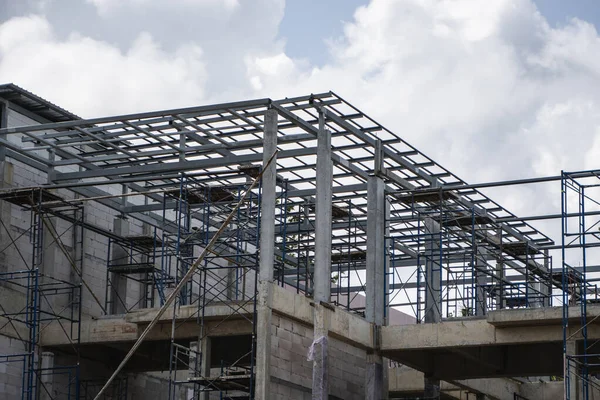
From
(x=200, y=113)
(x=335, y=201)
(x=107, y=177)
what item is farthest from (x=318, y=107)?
(x=107, y=177)

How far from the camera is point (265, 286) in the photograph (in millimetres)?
25641

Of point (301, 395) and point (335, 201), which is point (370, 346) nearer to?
point (301, 395)

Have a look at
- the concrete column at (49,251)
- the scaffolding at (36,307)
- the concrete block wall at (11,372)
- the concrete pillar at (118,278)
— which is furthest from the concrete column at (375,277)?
the concrete block wall at (11,372)

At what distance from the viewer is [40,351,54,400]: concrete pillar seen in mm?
30281

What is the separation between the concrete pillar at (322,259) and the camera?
89.0 ft

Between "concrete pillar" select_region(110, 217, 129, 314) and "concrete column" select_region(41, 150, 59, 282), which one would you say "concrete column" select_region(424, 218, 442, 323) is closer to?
"concrete pillar" select_region(110, 217, 129, 314)

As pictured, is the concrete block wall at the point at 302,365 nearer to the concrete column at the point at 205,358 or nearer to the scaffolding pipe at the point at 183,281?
the concrete column at the point at 205,358

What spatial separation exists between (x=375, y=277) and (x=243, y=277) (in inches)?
146

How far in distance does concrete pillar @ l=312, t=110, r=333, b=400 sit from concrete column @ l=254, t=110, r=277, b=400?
6.11 feet

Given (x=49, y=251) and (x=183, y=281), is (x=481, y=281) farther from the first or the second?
(x=183, y=281)

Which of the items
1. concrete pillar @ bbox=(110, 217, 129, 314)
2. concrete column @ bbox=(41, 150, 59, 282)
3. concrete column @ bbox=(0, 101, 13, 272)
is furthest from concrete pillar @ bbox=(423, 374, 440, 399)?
concrete column @ bbox=(0, 101, 13, 272)

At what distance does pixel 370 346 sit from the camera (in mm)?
29594

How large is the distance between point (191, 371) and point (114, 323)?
3697mm

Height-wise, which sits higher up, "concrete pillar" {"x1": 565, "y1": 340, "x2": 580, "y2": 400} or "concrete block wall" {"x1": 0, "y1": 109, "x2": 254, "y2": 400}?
"concrete block wall" {"x1": 0, "y1": 109, "x2": 254, "y2": 400}
